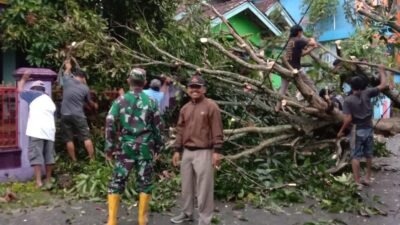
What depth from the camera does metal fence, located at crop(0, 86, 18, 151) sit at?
7066 millimetres

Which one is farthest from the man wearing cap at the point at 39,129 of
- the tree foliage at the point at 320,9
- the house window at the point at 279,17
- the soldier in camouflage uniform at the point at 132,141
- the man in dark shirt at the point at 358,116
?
the tree foliage at the point at 320,9

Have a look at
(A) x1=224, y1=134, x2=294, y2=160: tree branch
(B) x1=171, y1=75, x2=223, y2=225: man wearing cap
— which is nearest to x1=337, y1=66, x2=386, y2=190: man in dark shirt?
(A) x1=224, y1=134, x2=294, y2=160: tree branch

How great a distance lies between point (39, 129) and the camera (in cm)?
674

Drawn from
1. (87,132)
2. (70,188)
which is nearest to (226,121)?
(87,132)

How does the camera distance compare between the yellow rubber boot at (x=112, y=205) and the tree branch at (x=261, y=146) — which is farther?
the tree branch at (x=261, y=146)

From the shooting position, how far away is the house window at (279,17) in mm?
17250

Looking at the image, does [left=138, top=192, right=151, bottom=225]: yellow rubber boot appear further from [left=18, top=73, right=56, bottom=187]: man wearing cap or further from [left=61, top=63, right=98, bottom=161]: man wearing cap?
[left=61, top=63, right=98, bottom=161]: man wearing cap

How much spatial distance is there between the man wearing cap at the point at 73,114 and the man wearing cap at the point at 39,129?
53 cm

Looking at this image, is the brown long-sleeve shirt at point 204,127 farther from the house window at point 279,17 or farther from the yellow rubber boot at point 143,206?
the house window at point 279,17

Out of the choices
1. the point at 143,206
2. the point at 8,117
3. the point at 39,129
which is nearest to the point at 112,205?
the point at 143,206

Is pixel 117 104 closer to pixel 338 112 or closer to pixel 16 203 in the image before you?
pixel 16 203

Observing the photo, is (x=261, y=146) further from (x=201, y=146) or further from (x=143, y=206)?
(x=143, y=206)

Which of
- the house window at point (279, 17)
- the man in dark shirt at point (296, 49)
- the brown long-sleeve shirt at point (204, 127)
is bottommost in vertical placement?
the brown long-sleeve shirt at point (204, 127)

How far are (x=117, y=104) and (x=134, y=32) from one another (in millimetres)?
5107
